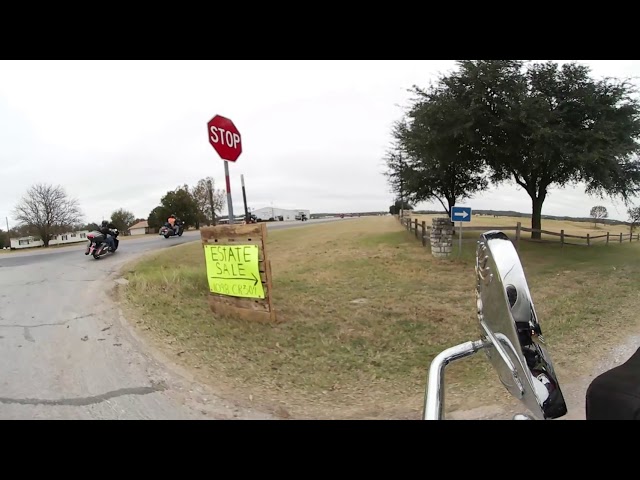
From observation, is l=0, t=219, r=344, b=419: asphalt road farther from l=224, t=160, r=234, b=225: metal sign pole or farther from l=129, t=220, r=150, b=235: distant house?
l=129, t=220, r=150, b=235: distant house

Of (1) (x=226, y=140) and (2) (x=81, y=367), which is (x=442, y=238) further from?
(2) (x=81, y=367)

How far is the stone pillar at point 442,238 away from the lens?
36.4 feet

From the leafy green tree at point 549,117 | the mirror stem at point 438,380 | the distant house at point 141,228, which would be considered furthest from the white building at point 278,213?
the mirror stem at point 438,380

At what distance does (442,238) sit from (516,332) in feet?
35.4

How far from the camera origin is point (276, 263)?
32.3ft

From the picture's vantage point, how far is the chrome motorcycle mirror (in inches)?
36.8

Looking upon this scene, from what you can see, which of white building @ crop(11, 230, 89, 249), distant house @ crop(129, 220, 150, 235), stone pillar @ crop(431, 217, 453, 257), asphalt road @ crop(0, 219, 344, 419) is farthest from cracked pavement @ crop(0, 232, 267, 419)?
distant house @ crop(129, 220, 150, 235)

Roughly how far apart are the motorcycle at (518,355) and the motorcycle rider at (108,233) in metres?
9.11

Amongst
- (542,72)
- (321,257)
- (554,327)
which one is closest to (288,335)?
(554,327)

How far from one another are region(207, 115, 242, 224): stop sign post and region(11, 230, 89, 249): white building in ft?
14.3

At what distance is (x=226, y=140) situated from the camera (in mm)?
4684

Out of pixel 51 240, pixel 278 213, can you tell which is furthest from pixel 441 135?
pixel 278 213

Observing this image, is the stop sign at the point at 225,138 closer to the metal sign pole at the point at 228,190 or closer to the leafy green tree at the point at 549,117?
the metal sign pole at the point at 228,190
